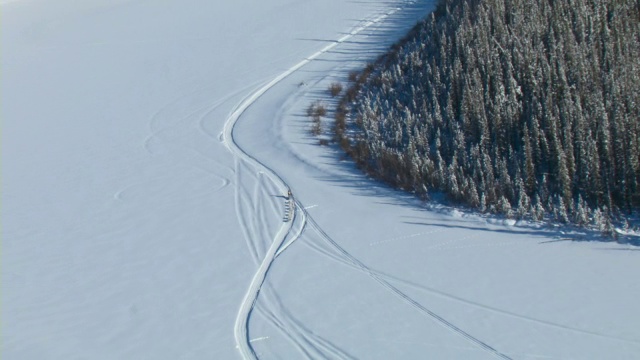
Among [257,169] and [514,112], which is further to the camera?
[257,169]

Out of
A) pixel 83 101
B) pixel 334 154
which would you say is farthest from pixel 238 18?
pixel 334 154

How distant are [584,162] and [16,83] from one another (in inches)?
480

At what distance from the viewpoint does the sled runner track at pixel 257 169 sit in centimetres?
809

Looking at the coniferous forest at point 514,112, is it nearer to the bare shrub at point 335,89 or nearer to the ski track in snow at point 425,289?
the bare shrub at point 335,89

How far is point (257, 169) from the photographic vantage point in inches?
468

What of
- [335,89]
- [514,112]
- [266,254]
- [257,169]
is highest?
[335,89]

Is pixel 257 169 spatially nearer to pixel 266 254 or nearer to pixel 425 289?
pixel 266 254

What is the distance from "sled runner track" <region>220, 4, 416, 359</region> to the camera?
26.6ft

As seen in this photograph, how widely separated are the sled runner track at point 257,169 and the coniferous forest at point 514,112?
143 cm

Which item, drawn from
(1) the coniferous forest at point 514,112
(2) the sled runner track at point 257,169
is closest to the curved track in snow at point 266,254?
(2) the sled runner track at point 257,169

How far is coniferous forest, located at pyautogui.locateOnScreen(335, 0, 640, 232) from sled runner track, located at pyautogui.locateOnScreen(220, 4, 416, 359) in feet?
4.71

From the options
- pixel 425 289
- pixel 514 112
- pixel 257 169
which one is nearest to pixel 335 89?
pixel 257 169

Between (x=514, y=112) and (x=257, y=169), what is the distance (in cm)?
376

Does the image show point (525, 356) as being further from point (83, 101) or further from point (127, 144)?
point (83, 101)
